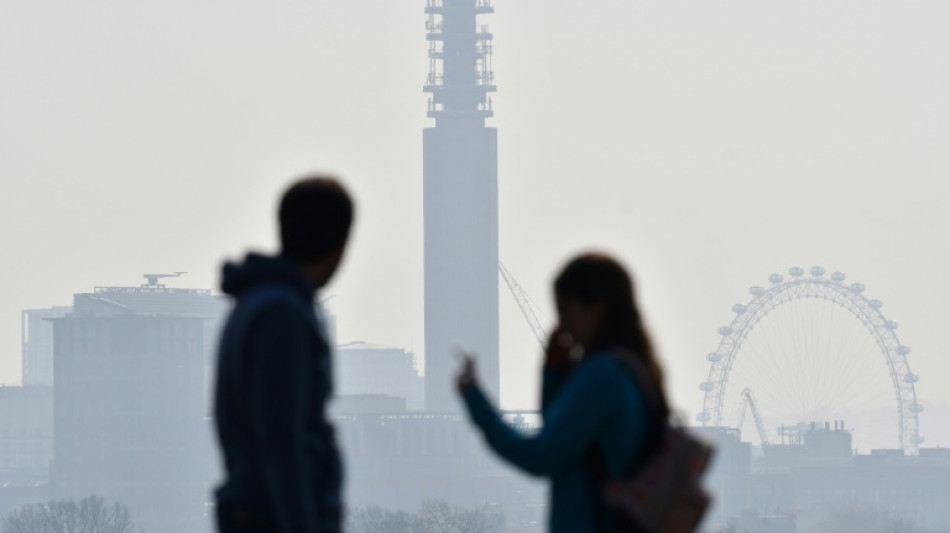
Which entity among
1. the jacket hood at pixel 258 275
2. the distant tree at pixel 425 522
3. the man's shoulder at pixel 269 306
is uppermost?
the jacket hood at pixel 258 275

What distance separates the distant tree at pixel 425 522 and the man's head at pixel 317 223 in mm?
132438

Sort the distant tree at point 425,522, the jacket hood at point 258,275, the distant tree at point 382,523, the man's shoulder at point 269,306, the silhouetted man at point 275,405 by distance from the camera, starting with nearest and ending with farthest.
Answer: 1. the silhouetted man at point 275,405
2. the man's shoulder at point 269,306
3. the jacket hood at point 258,275
4. the distant tree at point 382,523
5. the distant tree at point 425,522

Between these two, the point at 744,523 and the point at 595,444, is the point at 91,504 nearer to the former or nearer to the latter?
the point at 744,523

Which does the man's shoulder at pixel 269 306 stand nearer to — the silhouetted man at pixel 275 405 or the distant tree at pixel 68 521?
the silhouetted man at pixel 275 405

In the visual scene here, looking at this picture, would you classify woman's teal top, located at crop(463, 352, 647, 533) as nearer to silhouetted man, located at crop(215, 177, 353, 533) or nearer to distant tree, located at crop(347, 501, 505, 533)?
silhouetted man, located at crop(215, 177, 353, 533)

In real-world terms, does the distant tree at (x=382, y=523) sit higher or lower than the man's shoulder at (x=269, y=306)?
lower

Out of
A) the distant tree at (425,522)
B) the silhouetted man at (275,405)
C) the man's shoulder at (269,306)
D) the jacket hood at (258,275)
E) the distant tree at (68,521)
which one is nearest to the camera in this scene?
the silhouetted man at (275,405)

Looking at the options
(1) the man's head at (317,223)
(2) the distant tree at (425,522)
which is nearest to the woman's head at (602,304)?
(1) the man's head at (317,223)

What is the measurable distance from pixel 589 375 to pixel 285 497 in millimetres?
1001

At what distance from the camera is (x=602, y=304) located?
9945 millimetres

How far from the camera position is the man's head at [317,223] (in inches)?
385

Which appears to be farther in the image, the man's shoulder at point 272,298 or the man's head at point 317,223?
the man's head at point 317,223

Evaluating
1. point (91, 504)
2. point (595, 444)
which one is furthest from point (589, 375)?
point (91, 504)

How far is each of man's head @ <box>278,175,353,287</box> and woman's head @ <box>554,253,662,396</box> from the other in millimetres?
654
